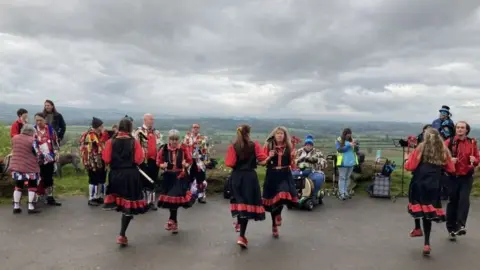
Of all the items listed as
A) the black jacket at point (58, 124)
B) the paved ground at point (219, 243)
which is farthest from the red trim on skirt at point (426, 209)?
the black jacket at point (58, 124)

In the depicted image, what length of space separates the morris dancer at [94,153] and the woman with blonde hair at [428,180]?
609 centimetres

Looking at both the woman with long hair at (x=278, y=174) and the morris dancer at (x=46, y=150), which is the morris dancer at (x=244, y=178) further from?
the morris dancer at (x=46, y=150)

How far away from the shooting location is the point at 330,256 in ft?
19.6

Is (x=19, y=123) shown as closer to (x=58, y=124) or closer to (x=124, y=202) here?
(x=58, y=124)

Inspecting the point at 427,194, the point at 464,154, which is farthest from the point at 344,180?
the point at 427,194

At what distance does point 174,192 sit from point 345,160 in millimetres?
4690

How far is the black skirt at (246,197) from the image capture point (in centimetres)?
639

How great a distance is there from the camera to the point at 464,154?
6.74m

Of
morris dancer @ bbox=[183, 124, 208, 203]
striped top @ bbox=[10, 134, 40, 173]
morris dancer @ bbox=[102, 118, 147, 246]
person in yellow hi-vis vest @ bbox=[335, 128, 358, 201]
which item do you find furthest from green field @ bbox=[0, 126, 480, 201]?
morris dancer @ bbox=[102, 118, 147, 246]

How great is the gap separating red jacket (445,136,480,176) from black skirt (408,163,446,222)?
2.60 ft

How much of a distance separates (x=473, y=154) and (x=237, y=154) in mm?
3718

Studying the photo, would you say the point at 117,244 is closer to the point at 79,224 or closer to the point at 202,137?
the point at 79,224

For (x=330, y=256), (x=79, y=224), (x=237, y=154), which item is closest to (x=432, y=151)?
(x=330, y=256)

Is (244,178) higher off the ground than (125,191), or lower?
higher
